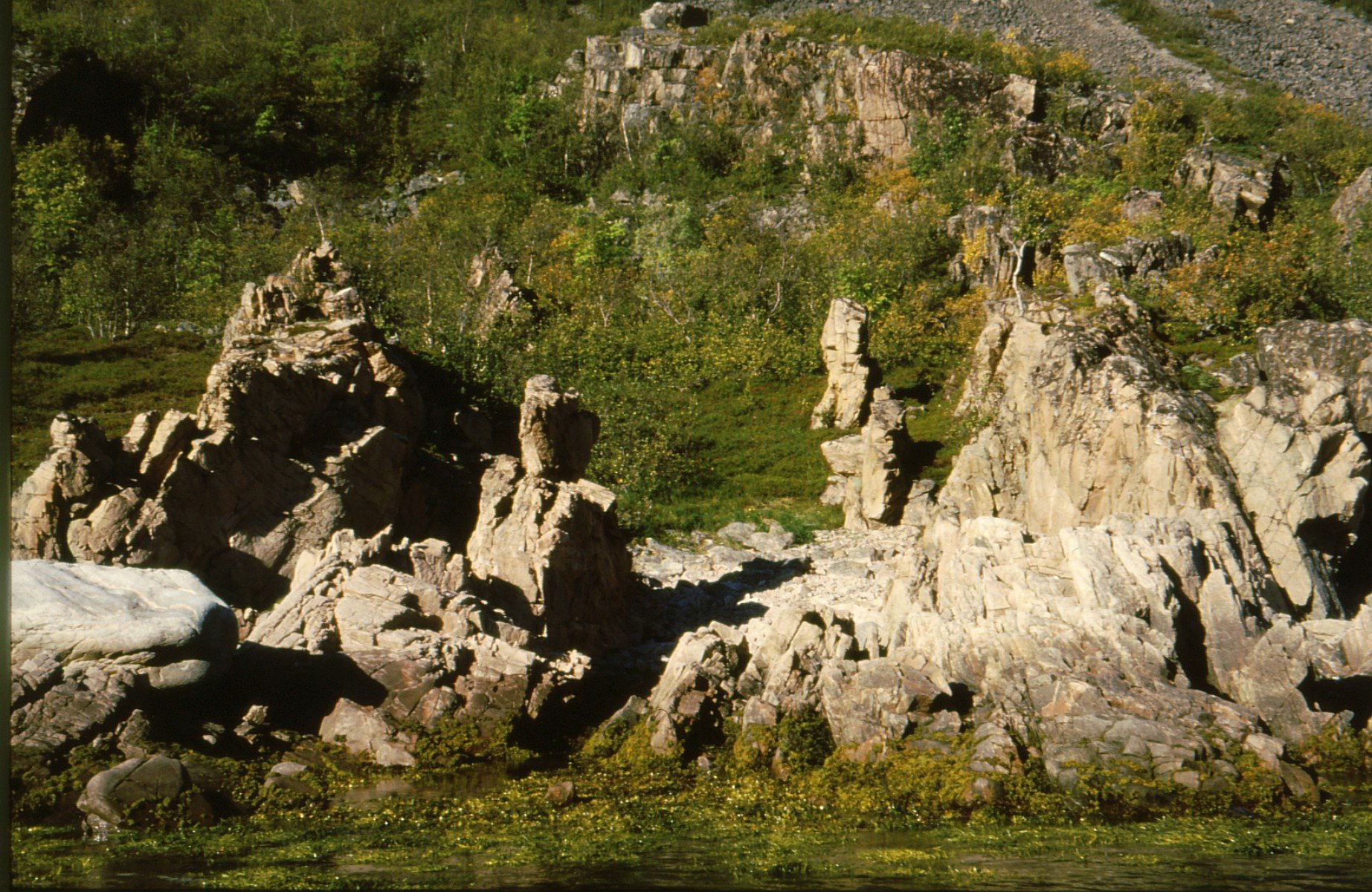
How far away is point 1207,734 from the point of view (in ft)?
41.1

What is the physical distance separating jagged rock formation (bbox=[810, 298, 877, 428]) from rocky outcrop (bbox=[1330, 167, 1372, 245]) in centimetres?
2273

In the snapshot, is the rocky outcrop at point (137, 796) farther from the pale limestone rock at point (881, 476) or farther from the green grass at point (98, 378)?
the pale limestone rock at point (881, 476)

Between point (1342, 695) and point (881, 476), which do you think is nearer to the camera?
point (1342, 695)

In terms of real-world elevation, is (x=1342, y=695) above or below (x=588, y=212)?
below

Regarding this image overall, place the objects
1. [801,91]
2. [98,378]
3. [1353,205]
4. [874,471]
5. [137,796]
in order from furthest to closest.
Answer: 1. [801,91]
2. [1353,205]
3. [98,378]
4. [874,471]
5. [137,796]

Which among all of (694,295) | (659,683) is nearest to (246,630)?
(659,683)

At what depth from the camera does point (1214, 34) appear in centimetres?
7244

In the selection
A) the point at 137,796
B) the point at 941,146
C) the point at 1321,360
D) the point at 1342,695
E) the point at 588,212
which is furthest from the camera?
the point at 588,212

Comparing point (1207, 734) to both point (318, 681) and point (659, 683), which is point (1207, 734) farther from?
point (318, 681)

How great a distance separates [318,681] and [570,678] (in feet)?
11.3

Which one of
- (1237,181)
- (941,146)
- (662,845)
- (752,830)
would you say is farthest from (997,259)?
(662,845)

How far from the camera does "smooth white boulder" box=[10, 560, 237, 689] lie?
41.6 ft

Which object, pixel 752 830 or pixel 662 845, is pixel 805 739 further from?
pixel 662 845

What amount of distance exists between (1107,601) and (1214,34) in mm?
71520
